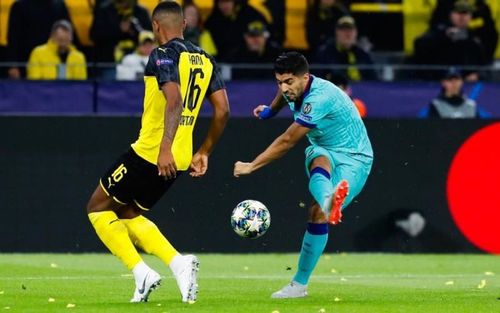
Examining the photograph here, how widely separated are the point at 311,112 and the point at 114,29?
28.3 feet

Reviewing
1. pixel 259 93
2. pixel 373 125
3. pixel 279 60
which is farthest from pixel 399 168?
pixel 279 60

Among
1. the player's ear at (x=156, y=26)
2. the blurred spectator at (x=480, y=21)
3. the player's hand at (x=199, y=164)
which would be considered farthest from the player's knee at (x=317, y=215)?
the blurred spectator at (x=480, y=21)

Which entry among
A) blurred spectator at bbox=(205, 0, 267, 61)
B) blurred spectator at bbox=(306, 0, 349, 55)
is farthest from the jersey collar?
blurred spectator at bbox=(306, 0, 349, 55)

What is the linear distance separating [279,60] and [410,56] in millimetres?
9840

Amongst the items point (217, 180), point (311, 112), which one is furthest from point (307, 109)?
point (217, 180)

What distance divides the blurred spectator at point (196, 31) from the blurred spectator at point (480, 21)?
11.2 ft

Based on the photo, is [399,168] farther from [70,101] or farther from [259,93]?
[70,101]

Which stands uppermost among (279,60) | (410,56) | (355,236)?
(279,60)

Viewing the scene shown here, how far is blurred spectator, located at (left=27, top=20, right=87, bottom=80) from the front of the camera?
18.0m

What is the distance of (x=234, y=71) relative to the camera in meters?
18.9

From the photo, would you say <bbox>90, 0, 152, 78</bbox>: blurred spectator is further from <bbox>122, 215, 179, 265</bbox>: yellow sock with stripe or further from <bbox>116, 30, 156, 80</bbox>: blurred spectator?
<bbox>122, 215, 179, 265</bbox>: yellow sock with stripe

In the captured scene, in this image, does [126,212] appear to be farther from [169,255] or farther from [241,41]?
[241,41]

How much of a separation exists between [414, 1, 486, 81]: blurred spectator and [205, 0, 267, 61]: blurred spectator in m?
2.34

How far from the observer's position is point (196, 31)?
62.7ft
